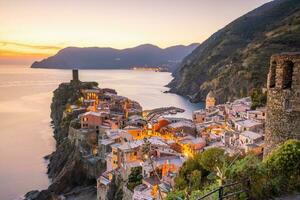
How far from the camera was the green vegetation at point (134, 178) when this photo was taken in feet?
82.5

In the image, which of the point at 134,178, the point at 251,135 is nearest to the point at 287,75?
the point at 134,178

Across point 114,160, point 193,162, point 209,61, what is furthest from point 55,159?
point 209,61

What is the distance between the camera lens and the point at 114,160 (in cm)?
3177

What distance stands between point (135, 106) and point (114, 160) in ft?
88.0

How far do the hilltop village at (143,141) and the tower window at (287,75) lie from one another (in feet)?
32.5

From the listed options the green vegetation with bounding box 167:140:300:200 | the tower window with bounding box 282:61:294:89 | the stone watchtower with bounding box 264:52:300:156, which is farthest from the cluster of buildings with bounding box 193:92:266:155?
the green vegetation with bounding box 167:140:300:200

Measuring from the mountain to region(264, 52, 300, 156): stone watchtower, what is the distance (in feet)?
190

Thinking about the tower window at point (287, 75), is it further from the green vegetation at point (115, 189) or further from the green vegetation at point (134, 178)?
the green vegetation at point (115, 189)

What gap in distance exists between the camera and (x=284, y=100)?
8562mm

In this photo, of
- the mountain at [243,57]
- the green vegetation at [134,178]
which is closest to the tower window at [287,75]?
the green vegetation at [134,178]

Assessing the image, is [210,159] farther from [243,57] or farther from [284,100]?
[243,57]

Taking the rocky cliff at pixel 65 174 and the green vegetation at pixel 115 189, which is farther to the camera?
the rocky cliff at pixel 65 174

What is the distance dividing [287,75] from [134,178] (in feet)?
62.9

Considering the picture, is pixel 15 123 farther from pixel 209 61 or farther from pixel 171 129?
pixel 209 61
